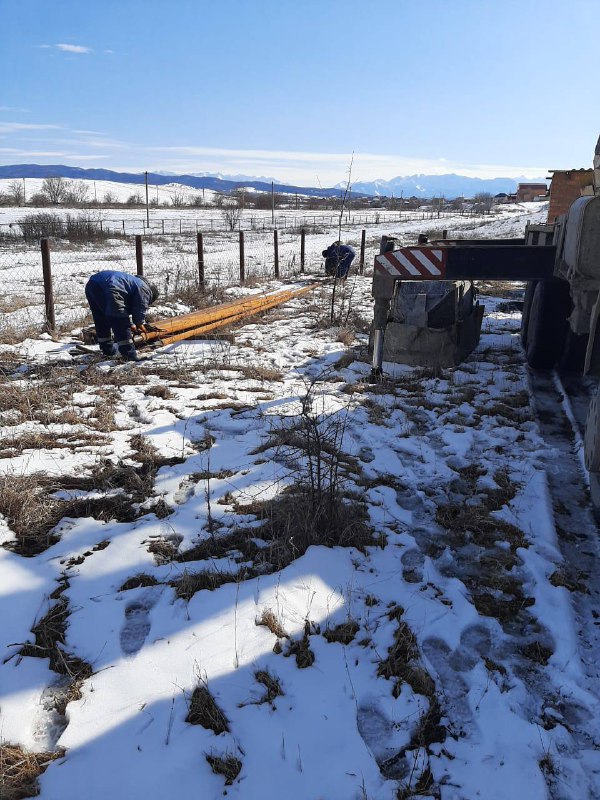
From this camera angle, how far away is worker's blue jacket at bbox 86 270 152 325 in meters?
6.87

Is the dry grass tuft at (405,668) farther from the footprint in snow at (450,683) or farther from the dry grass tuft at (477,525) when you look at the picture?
the dry grass tuft at (477,525)

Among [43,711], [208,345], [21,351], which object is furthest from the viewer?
[208,345]

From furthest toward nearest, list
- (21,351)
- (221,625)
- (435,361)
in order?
(21,351) < (435,361) < (221,625)

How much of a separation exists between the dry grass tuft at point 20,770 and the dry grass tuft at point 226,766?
535mm

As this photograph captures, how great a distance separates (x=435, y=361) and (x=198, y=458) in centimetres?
370

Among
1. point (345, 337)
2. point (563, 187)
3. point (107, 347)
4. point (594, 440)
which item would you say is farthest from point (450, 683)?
point (563, 187)

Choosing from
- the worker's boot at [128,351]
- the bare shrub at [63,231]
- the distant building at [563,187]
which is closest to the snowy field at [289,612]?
the worker's boot at [128,351]

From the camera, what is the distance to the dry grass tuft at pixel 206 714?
204 cm

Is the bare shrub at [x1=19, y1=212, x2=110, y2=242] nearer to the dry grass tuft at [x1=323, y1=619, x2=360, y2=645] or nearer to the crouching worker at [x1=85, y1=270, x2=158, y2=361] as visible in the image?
the crouching worker at [x1=85, y1=270, x2=158, y2=361]

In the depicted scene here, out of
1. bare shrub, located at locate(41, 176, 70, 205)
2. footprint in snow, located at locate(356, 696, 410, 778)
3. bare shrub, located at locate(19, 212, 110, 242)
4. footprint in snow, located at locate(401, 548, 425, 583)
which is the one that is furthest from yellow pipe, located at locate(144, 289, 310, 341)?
bare shrub, located at locate(41, 176, 70, 205)

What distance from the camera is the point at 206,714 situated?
2.07 m

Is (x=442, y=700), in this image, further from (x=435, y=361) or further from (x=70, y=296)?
(x=70, y=296)

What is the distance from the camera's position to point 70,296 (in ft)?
38.8

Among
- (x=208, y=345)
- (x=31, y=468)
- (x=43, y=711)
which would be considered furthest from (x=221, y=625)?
(x=208, y=345)
